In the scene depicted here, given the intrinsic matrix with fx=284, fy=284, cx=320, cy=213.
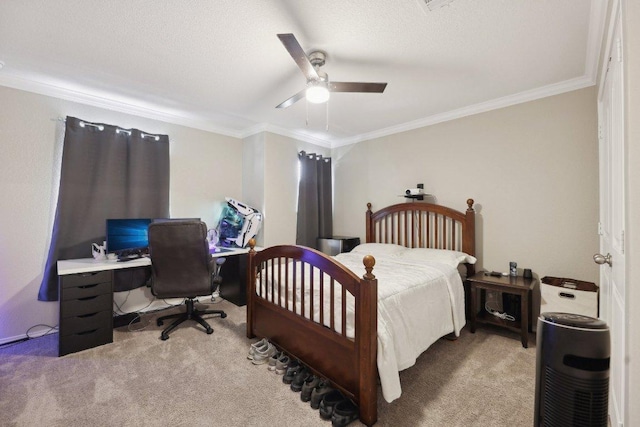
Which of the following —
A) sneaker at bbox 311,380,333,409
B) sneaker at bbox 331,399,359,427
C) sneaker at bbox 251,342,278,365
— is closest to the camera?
sneaker at bbox 331,399,359,427

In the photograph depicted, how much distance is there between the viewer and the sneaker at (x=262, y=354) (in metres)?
2.28

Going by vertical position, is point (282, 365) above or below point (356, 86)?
below

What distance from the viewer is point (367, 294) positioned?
1.61 m

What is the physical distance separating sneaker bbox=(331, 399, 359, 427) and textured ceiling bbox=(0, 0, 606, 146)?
7.94ft

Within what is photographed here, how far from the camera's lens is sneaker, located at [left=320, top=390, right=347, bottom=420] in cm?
167

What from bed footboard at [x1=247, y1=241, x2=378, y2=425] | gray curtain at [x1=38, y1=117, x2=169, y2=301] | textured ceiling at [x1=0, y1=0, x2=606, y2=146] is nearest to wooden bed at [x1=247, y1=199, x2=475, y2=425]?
bed footboard at [x1=247, y1=241, x2=378, y2=425]

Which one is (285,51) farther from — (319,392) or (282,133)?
(319,392)

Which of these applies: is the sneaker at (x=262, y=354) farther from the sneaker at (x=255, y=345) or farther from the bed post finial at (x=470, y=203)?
the bed post finial at (x=470, y=203)

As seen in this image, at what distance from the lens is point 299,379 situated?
1.96 meters

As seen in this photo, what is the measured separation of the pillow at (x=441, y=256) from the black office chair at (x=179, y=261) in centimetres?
213

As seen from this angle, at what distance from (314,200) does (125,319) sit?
286 cm

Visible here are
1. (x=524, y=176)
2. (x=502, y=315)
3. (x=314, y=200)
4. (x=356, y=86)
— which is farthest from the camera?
(x=314, y=200)

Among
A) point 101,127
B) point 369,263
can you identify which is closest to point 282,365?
point 369,263

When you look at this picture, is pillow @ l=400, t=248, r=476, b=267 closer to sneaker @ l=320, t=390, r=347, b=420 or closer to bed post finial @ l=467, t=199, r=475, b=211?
bed post finial @ l=467, t=199, r=475, b=211
